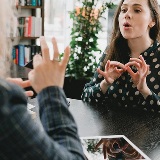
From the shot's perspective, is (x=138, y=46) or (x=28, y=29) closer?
(x=138, y=46)

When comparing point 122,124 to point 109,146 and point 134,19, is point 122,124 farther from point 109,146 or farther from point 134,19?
→ point 134,19

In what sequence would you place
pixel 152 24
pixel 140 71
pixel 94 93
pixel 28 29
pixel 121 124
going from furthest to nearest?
pixel 28 29, pixel 152 24, pixel 94 93, pixel 140 71, pixel 121 124

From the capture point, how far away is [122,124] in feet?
4.94

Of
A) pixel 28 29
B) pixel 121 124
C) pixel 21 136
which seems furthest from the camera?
pixel 28 29

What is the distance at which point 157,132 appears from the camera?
142 cm

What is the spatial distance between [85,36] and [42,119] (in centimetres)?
342

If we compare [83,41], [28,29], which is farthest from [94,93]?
[28,29]

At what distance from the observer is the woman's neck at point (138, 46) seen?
219 centimetres

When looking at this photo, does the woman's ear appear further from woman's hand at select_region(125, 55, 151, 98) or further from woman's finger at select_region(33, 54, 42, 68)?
woman's finger at select_region(33, 54, 42, 68)

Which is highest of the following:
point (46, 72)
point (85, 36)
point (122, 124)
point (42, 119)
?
point (46, 72)

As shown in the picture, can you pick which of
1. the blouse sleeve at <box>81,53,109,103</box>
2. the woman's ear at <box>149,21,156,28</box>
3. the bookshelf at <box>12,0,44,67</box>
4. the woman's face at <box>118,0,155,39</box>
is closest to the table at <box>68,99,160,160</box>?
the blouse sleeve at <box>81,53,109,103</box>

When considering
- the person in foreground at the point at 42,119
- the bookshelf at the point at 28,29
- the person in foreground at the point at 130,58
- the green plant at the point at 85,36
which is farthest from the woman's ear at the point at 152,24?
the bookshelf at the point at 28,29

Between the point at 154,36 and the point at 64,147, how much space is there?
5.74 ft

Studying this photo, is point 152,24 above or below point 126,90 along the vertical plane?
above
